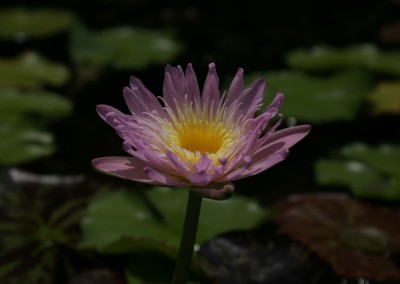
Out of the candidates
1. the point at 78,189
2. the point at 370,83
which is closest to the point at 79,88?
the point at 78,189

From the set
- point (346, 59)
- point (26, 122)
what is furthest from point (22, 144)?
point (346, 59)

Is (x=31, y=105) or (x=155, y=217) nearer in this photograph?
(x=155, y=217)

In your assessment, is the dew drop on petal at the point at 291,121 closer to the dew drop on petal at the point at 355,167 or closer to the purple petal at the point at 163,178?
the dew drop on petal at the point at 355,167

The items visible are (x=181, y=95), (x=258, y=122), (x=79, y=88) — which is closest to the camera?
(x=258, y=122)

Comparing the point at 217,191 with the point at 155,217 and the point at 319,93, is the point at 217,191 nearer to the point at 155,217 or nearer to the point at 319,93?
the point at 155,217

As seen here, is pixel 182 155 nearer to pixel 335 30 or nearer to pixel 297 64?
pixel 297 64

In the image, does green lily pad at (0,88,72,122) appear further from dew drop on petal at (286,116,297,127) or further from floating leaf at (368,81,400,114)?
floating leaf at (368,81,400,114)

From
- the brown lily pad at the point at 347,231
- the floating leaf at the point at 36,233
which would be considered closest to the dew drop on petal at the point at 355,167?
the brown lily pad at the point at 347,231
